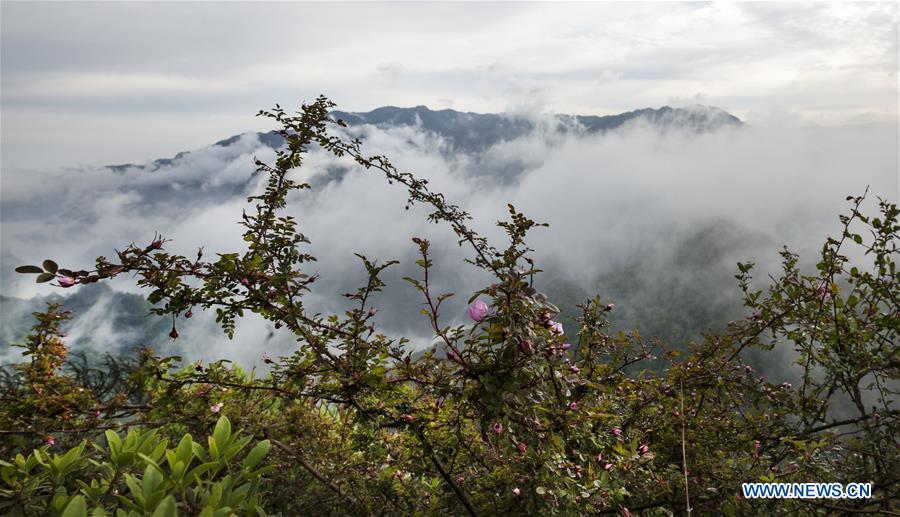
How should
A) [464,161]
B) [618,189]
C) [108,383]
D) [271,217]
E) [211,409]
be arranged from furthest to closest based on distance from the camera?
[618,189]
[464,161]
[108,383]
[271,217]
[211,409]

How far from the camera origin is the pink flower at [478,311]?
2105 mm

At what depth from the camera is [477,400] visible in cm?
217

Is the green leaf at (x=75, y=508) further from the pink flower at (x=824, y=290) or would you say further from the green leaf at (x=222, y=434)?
the pink flower at (x=824, y=290)

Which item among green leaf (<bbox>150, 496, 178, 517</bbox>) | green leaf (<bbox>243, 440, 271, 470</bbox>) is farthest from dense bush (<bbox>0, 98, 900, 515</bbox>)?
green leaf (<bbox>150, 496, 178, 517</bbox>)

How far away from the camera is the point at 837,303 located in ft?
10.9

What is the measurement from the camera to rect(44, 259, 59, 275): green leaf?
1824 mm

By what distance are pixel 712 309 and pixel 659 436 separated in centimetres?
6653

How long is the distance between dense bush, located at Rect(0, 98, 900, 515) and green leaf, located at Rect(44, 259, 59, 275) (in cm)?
3

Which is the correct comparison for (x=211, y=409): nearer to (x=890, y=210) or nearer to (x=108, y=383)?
(x=108, y=383)

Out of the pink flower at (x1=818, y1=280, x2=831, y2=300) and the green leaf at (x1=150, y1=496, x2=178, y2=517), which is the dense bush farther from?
the green leaf at (x1=150, y1=496, x2=178, y2=517)

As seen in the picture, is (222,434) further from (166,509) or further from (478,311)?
(478,311)

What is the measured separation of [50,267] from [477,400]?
1785 millimetres

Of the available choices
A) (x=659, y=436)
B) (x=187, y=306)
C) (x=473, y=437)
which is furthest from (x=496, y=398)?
(x=659, y=436)

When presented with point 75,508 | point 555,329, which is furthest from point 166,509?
point 555,329
